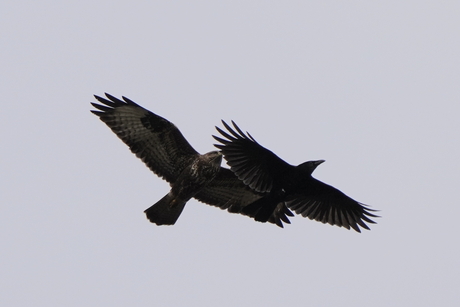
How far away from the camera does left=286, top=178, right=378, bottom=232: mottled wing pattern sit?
13695 mm

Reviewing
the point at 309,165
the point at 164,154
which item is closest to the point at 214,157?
the point at 164,154

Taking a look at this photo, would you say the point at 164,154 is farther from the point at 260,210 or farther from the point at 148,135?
the point at 260,210

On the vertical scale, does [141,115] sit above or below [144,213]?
above

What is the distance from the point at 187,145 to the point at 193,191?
28.8 inches

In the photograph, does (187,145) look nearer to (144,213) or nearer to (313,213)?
(144,213)

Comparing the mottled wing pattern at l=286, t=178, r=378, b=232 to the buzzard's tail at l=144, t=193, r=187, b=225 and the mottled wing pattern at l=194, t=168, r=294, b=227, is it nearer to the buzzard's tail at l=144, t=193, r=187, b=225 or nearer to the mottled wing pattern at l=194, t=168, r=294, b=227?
the mottled wing pattern at l=194, t=168, r=294, b=227

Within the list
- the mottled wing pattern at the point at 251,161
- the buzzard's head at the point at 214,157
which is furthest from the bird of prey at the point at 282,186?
the buzzard's head at the point at 214,157

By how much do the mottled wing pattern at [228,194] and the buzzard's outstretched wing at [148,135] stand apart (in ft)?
2.29

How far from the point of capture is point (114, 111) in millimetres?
13672

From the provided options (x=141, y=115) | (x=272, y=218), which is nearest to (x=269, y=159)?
(x=272, y=218)

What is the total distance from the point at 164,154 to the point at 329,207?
275cm

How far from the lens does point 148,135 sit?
1370 cm

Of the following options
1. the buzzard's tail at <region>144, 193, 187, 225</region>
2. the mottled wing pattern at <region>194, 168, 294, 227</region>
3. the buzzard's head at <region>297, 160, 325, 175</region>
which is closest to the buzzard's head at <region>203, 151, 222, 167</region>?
the mottled wing pattern at <region>194, 168, 294, 227</region>

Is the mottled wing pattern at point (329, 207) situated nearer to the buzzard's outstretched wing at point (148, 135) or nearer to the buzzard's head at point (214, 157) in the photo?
the buzzard's head at point (214, 157)
